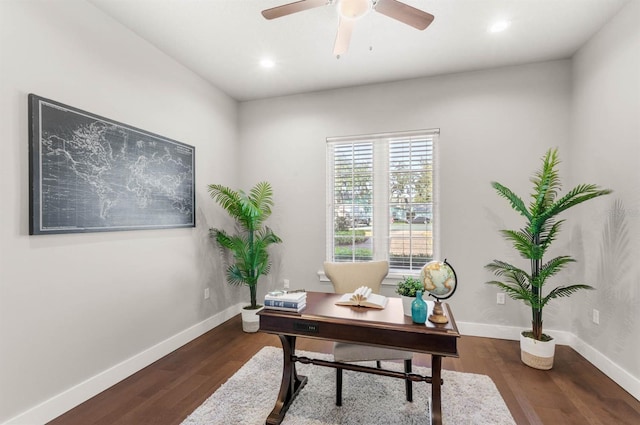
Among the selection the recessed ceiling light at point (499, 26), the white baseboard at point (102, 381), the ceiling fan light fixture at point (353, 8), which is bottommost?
the white baseboard at point (102, 381)

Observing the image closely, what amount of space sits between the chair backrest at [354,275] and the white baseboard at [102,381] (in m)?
1.78

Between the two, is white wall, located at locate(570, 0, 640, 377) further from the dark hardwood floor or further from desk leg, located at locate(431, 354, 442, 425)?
desk leg, located at locate(431, 354, 442, 425)

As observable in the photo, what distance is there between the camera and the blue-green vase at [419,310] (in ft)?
5.38

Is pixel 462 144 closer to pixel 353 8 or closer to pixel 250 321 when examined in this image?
pixel 353 8

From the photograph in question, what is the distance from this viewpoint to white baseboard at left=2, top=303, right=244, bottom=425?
1.87 meters

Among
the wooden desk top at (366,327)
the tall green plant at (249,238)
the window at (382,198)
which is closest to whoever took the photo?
the wooden desk top at (366,327)

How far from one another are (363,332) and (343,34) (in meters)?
1.93

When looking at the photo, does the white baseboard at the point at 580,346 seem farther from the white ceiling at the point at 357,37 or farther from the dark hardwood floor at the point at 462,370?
the white ceiling at the point at 357,37

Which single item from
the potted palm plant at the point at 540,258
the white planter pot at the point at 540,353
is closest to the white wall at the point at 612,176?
the potted palm plant at the point at 540,258

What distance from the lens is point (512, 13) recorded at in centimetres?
234

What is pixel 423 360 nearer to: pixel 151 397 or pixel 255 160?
pixel 151 397

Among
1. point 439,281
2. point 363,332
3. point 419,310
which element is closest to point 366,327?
point 363,332

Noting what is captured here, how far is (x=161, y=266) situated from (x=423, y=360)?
2.65 meters

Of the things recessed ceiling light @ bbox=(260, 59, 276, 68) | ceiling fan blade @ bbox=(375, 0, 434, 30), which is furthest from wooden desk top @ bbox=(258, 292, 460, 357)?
recessed ceiling light @ bbox=(260, 59, 276, 68)
